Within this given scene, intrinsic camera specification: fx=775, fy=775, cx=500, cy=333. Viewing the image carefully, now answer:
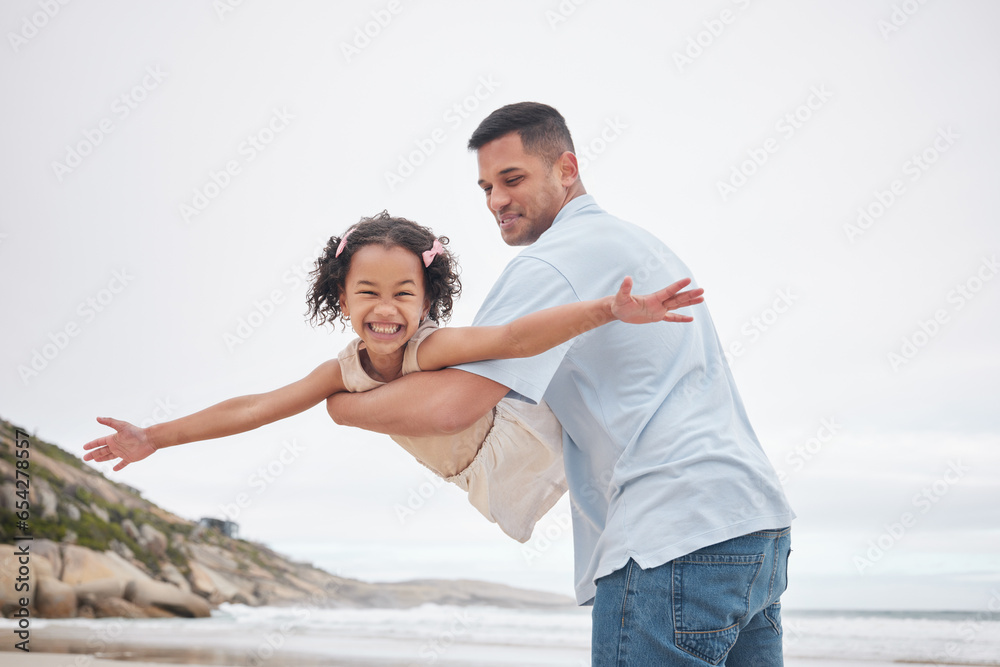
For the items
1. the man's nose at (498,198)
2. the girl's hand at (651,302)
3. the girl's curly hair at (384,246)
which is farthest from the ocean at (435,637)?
the girl's hand at (651,302)

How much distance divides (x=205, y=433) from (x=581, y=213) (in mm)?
1071

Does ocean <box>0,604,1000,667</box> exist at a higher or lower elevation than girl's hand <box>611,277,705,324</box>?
lower

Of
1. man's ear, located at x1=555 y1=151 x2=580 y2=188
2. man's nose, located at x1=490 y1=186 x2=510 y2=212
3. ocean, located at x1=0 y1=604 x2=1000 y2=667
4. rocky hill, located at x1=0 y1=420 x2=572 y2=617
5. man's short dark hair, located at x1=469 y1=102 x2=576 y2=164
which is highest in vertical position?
man's short dark hair, located at x1=469 y1=102 x2=576 y2=164

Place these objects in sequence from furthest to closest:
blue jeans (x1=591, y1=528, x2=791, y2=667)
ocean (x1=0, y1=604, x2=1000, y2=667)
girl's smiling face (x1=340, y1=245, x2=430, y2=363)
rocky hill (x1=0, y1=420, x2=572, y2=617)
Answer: rocky hill (x1=0, y1=420, x2=572, y2=617)
ocean (x1=0, y1=604, x2=1000, y2=667)
girl's smiling face (x1=340, y1=245, x2=430, y2=363)
blue jeans (x1=591, y1=528, x2=791, y2=667)

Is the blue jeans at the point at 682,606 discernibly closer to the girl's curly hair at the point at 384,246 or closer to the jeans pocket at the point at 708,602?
the jeans pocket at the point at 708,602

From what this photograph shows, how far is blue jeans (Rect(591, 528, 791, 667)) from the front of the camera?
136cm

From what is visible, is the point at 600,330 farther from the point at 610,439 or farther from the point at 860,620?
the point at 860,620

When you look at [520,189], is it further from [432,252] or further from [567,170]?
[432,252]

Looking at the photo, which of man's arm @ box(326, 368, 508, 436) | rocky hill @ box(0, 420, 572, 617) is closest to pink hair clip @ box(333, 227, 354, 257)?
man's arm @ box(326, 368, 508, 436)

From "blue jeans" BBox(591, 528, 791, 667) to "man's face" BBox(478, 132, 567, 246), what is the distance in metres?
0.90

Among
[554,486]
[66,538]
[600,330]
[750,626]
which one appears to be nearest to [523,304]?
[600,330]

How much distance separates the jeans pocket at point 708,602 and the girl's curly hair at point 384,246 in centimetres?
93

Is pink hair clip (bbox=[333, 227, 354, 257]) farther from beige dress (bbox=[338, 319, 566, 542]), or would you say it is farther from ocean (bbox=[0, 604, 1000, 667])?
ocean (bbox=[0, 604, 1000, 667])

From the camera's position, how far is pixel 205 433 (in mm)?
1932
